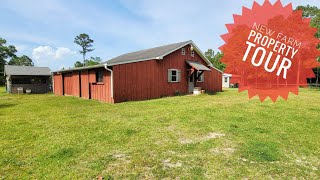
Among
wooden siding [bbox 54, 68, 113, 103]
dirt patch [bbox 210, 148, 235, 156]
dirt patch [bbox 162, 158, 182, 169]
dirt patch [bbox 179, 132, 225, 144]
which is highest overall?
wooden siding [bbox 54, 68, 113, 103]

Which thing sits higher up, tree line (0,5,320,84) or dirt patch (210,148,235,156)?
tree line (0,5,320,84)

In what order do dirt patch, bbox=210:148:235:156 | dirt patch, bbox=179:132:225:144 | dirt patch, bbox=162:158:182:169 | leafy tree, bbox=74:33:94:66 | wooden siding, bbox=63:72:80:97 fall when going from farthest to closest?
leafy tree, bbox=74:33:94:66 < wooden siding, bbox=63:72:80:97 < dirt patch, bbox=179:132:225:144 < dirt patch, bbox=210:148:235:156 < dirt patch, bbox=162:158:182:169

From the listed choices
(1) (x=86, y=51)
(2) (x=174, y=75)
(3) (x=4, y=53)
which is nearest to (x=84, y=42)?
(1) (x=86, y=51)

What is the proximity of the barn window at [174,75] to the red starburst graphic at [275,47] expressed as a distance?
5.87 m

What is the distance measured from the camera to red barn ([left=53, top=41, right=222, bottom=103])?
41.2 ft

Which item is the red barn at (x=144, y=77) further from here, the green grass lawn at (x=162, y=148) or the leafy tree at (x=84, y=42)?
Result: the leafy tree at (x=84, y=42)

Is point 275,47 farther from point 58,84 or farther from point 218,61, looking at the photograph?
point 218,61

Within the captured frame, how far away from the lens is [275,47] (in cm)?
2002

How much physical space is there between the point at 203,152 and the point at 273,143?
179 cm

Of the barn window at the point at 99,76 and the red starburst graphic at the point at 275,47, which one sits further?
the red starburst graphic at the point at 275,47

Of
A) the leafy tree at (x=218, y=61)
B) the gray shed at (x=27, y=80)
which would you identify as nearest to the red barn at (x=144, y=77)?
the gray shed at (x=27, y=80)

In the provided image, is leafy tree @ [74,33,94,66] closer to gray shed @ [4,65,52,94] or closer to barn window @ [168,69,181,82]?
gray shed @ [4,65,52,94]

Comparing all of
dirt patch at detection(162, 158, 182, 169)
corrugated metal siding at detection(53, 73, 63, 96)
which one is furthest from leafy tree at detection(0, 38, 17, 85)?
dirt patch at detection(162, 158, 182, 169)

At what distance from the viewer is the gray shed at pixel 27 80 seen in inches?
898
